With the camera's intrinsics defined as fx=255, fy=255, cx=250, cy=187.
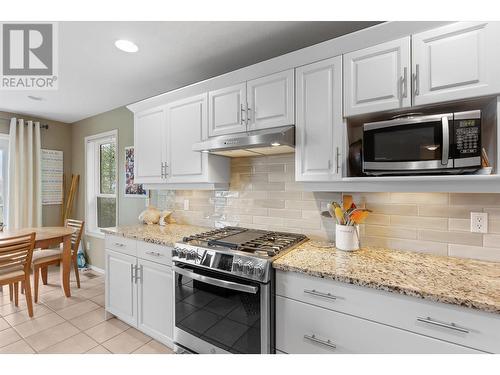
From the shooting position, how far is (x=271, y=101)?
73.6 inches

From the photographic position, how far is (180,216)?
9.38 ft

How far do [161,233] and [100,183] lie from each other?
2.43 metres

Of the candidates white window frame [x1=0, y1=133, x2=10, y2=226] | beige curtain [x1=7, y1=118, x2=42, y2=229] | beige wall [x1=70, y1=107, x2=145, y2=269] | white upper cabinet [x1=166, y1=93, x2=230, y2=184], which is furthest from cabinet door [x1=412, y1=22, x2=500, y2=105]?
white window frame [x1=0, y1=133, x2=10, y2=226]

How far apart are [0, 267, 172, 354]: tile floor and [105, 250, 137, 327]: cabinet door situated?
0.15m

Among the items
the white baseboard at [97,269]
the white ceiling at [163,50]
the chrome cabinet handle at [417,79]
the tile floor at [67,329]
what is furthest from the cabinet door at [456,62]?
the white baseboard at [97,269]

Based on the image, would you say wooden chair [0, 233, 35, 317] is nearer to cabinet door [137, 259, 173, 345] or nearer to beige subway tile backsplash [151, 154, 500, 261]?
cabinet door [137, 259, 173, 345]

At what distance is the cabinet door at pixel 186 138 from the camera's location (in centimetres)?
225

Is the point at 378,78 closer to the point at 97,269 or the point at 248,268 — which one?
the point at 248,268

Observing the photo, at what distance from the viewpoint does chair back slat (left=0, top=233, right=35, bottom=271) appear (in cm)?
230

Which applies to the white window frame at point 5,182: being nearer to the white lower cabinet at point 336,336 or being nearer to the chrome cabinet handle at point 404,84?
the white lower cabinet at point 336,336

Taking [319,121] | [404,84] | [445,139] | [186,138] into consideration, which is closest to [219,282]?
[319,121]

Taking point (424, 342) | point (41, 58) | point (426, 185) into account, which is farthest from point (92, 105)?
point (424, 342)
